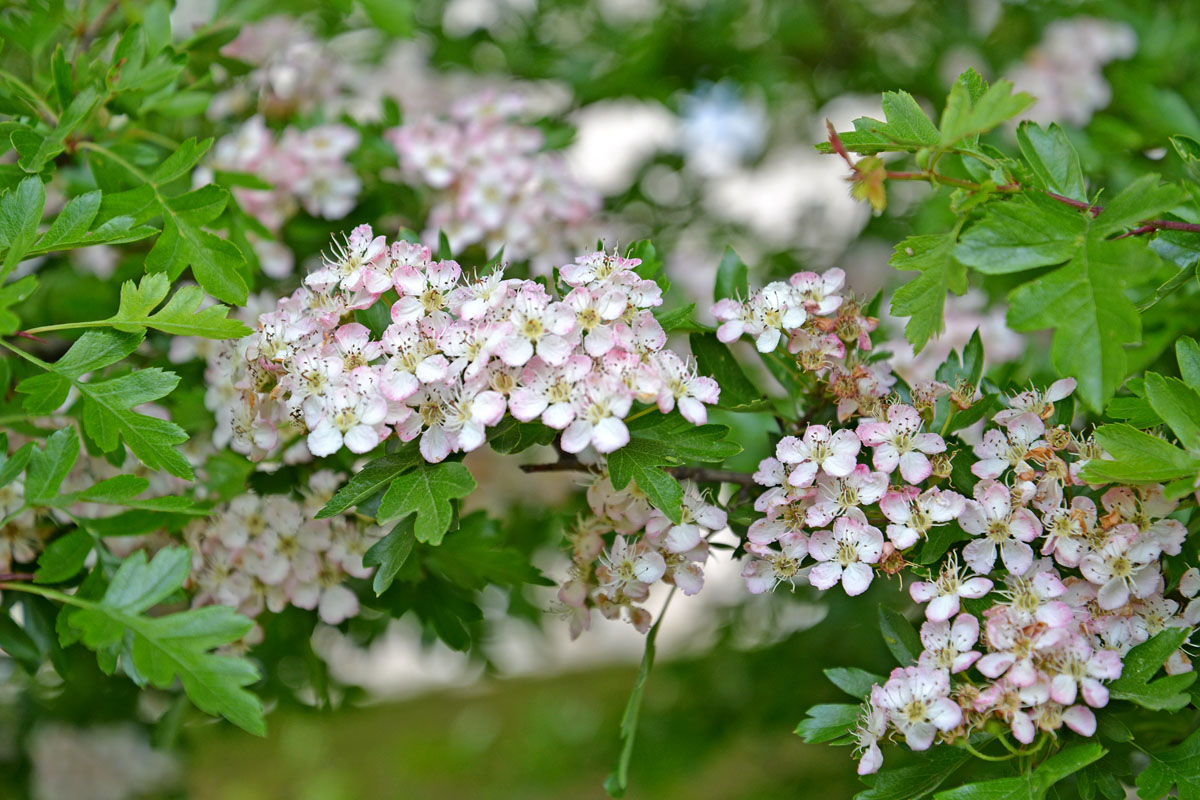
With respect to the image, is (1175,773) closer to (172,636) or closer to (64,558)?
(172,636)

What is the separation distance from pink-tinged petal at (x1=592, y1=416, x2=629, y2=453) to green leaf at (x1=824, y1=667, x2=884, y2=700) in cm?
28

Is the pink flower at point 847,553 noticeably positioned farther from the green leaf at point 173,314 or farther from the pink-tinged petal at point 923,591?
the green leaf at point 173,314

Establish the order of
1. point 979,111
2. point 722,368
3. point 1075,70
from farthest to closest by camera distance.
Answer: point 1075,70 → point 722,368 → point 979,111

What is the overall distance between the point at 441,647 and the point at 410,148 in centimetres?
108

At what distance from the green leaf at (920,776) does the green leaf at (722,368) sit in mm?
349

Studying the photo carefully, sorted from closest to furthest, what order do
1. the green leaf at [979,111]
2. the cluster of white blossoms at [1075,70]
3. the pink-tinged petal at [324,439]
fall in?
1. the green leaf at [979,111]
2. the pink-tinged petal at [324,439]
3. the cluster of white blossoms at [1075,70]

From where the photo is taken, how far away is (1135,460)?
0.75 metres

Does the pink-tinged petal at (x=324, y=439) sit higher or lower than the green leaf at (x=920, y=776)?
higher

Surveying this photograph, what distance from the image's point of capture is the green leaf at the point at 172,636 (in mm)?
750

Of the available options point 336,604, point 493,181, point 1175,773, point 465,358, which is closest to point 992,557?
point 1175,773

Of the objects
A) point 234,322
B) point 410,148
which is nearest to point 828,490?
point 234,322

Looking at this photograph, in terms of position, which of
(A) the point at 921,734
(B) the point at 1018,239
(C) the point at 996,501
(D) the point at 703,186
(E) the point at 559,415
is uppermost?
(B) the point at 1018,239

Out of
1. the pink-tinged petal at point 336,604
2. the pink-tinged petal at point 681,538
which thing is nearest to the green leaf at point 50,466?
the pink-tinged petal at point 336,604

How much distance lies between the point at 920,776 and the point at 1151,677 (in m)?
0.20
